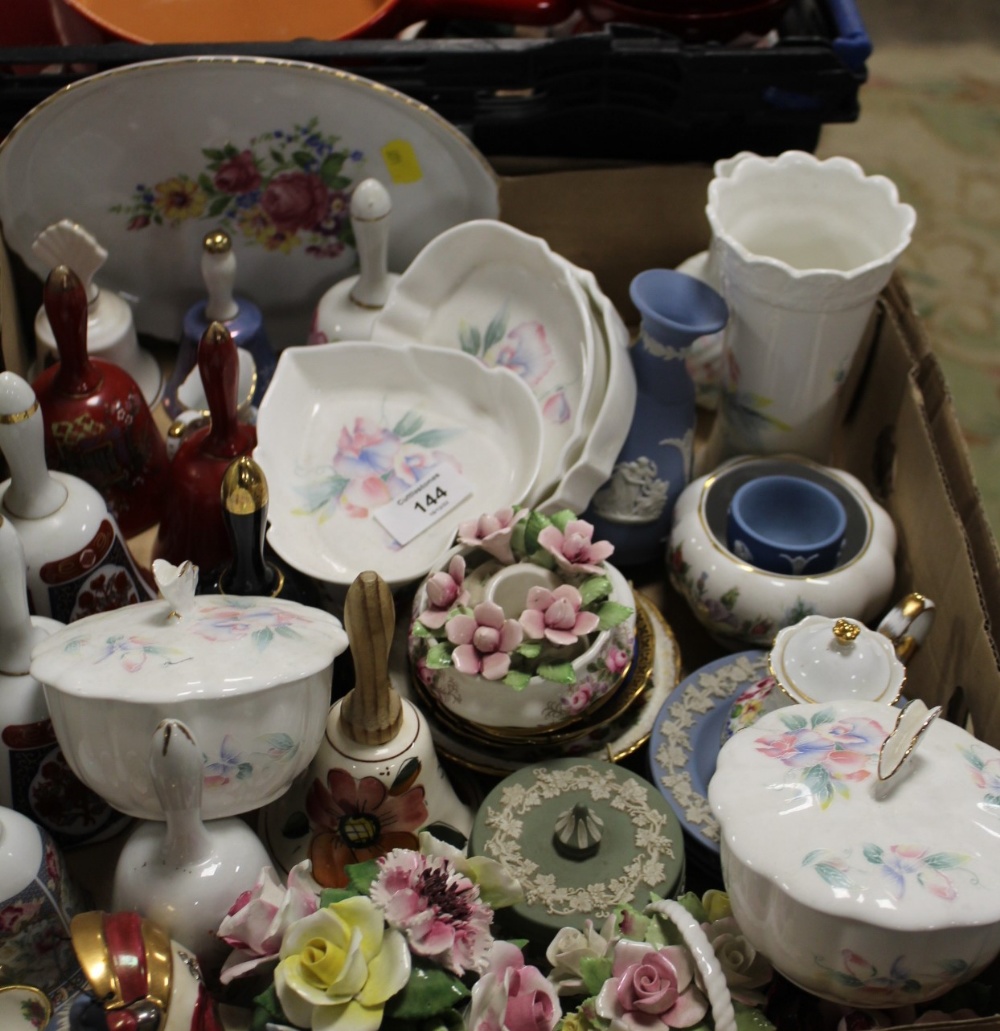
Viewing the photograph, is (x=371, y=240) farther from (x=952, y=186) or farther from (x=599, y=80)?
(x=952, y=186)

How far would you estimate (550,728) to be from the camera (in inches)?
28.7

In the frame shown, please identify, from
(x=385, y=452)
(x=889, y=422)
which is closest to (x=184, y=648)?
(x=385, y=452)

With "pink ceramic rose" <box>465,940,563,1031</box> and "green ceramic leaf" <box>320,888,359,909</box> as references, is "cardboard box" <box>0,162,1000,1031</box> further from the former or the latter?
"green ceramic leaf" <box>320,888,359,909</box>

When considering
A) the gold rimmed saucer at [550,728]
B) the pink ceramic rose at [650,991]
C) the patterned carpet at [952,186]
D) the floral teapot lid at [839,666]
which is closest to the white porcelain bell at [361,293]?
the gold rimmed saucer at [550,728]

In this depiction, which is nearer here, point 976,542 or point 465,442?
point 976,542

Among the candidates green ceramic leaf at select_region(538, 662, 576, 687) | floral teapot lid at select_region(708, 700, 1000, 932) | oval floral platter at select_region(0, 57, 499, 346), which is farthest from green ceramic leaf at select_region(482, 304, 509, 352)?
floral teapot lid at select_region(708, 700, 1000, 932)

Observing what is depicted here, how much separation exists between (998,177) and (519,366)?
4.08 ft

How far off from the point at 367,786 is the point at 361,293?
1.48 feet

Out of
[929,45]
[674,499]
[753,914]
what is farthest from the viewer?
[929,45]

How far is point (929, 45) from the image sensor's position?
2.04 m

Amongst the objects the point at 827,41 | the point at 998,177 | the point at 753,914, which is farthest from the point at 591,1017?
the point at 998,177

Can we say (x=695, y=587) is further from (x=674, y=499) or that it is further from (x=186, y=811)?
(x=186, y=811)

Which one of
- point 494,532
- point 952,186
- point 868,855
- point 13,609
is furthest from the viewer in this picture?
point 952,186

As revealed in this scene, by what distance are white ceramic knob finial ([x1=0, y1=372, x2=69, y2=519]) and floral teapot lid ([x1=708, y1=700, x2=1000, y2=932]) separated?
1.38 ft
